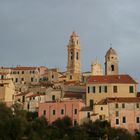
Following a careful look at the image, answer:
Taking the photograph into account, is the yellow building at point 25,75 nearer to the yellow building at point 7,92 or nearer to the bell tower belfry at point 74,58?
the bell tower belfry at point 74,58

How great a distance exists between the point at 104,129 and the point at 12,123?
11.3m

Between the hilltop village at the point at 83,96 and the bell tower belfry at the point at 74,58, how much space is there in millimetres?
1382

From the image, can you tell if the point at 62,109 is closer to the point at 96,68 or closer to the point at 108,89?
the point at 108,89

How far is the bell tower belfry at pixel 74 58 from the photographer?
96.9 m

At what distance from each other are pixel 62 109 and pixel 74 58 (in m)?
31.6

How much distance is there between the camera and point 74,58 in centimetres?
9875

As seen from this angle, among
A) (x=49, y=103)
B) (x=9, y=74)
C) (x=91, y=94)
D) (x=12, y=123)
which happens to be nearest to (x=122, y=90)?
(x=91, y=94)

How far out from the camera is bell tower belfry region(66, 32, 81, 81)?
96875mm

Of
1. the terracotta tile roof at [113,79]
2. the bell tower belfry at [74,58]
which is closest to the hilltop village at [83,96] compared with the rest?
the terracotta tile roof at [113,79]

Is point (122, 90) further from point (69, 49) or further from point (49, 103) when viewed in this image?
point (69, 49)

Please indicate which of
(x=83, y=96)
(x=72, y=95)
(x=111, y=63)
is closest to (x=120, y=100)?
(x=83, y=96)

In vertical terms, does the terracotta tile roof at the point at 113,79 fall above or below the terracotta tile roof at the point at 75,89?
above

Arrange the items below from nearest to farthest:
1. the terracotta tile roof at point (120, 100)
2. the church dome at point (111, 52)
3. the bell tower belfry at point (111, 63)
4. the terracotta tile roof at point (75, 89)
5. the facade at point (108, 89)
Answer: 1. the terracotta tile roof at point (120, 100)
2. the facade at point (108, 89)
3. the terracotta tile roof at point (75, 89)
4. the bell tower belfry at point (111, 63)
5. the church dome at point (111, 52)

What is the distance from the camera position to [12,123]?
58.5 m
